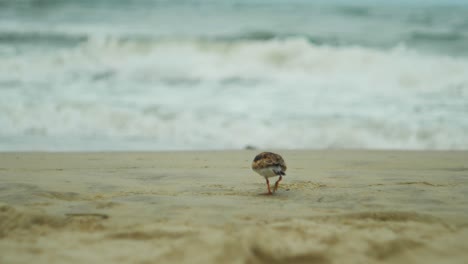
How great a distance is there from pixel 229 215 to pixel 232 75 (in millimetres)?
11830

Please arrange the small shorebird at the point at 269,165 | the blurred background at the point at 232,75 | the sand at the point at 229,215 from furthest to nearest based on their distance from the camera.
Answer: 1. the blurred background at the point at 232,75
2. the small shorebird at the point at 269,165
3. the sand at the point at 229,215

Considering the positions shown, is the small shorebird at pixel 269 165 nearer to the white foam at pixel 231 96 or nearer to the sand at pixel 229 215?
the sand at pixel 229 215

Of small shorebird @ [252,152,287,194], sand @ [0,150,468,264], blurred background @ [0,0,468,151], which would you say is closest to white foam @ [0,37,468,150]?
blurred background @ [0,0,468,151]

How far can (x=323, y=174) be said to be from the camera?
6312mm

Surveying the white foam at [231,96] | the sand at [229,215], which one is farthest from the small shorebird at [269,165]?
the white foam at [231,96]

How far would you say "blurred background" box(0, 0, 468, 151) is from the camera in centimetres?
1028

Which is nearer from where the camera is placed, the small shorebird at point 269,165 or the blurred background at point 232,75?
the small shorebird at point 269,165

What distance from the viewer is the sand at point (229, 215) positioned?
329 cm

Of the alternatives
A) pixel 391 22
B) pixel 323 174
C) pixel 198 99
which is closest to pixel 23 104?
pixel 198 99

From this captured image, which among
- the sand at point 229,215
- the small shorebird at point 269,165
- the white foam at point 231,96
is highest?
the white foam at point 231,96

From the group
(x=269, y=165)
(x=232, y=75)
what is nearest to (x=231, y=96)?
(x=232, y=75)

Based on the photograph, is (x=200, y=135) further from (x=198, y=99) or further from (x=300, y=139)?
(x=198, y=99)

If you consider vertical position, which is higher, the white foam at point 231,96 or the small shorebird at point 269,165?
the white foam at point 231,96

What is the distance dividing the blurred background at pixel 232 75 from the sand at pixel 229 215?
351 cm
